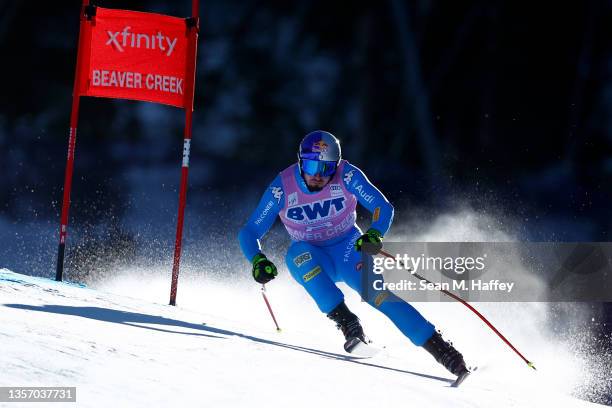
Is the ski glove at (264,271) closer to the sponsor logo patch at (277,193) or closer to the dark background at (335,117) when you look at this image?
the sponsor logo patch at (277,193)

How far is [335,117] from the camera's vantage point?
53.0 feet

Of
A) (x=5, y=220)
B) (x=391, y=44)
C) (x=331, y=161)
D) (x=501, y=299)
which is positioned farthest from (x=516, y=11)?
(x=331, y=161)

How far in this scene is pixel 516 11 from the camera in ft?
50.7

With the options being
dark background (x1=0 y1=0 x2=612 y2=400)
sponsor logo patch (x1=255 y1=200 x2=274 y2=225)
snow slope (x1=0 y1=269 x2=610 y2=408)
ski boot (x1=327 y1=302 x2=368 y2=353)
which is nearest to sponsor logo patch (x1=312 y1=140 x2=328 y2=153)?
sponsor logo patch (x1=255 y1=200 x2=274 y2=225)

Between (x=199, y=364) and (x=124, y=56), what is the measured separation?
2.82 metres

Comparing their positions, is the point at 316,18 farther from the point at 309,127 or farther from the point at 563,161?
the point at 563,161

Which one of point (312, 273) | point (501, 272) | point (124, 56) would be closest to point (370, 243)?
point (312, 273)

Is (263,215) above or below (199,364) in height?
above

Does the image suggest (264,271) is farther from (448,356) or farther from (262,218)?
(448,356)

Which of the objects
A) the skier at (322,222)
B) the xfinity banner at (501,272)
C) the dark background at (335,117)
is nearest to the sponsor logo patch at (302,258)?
the skier at (322,222)

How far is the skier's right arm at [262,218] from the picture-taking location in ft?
16.4

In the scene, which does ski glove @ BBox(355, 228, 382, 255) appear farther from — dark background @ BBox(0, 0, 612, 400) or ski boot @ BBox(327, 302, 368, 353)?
dark background @ BBox(0, 0, 612, 400)

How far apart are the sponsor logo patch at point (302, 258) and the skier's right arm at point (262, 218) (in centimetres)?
25

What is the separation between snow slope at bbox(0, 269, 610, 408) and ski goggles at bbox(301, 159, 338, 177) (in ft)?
3.14
